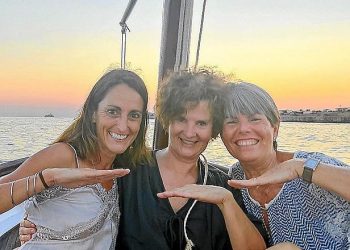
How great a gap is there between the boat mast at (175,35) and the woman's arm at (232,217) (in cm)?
143

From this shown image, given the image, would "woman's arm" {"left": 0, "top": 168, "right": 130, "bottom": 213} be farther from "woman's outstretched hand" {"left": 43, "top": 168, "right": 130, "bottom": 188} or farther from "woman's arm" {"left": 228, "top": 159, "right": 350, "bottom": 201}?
"woman's arm" {"left": 228, "top": 159, "right": 350, "bottom": 201}

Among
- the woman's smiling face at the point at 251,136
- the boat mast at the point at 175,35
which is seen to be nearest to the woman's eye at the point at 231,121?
the woman's smiling face at the point at 251,136

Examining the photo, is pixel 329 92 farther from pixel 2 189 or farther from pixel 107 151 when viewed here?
pixel 2 189

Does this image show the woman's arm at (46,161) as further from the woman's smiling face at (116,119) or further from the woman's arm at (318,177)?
the woman's arm at (318,177)

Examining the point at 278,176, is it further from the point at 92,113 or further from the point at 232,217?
the point at 92,113

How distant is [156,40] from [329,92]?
166 cm

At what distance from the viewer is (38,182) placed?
5.16ft

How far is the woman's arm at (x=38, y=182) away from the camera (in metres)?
1.57

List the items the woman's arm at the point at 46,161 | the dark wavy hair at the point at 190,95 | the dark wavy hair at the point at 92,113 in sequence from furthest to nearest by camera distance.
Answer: the dark wavy hair at the point at 190,95 < the dark wavy hair at the point at 92,113 < the woman's arm at the point at 46,161

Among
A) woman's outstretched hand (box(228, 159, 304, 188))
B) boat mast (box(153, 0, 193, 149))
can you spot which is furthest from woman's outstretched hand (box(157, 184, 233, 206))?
boat mast (box(153, 0, 193, 149))

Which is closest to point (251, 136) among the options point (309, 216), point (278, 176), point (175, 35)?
point (278, 176)

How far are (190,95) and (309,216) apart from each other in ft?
2.09

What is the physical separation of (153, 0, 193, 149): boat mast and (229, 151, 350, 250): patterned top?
4.67ft

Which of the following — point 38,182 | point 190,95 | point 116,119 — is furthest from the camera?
point 190,95
